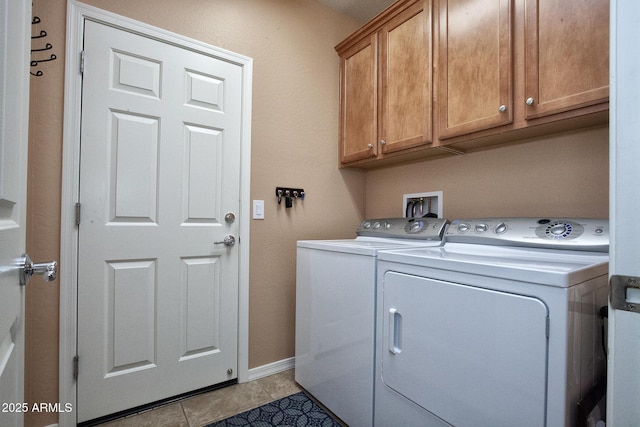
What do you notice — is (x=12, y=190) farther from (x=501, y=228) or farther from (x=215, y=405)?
(x=501, y=228)

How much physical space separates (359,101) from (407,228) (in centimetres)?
98

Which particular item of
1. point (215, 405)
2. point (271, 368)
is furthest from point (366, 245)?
point (215, 405)

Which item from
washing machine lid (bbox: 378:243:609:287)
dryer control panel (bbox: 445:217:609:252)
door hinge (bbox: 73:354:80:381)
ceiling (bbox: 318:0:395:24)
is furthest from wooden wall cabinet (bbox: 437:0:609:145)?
door hinge (bbox: 73:354:80:381)

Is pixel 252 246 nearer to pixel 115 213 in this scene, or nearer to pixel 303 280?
pixel 303 280

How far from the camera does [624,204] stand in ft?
2.00

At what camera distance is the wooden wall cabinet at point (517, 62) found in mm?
1132

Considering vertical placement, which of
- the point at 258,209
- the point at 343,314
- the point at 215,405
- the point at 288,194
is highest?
the point at 288,194

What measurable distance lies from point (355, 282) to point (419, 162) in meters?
1.06

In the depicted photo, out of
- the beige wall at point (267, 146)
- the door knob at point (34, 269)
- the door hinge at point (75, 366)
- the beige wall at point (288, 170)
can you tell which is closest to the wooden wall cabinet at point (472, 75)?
the beige wall at point (288, 170)

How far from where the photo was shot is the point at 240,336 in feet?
6.24

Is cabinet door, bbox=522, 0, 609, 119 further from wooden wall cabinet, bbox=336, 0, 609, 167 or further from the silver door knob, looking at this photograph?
the silver door knob

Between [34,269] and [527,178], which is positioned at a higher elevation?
[527,178]

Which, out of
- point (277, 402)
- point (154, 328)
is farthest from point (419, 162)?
point (154, 328)

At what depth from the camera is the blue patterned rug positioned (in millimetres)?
1529
